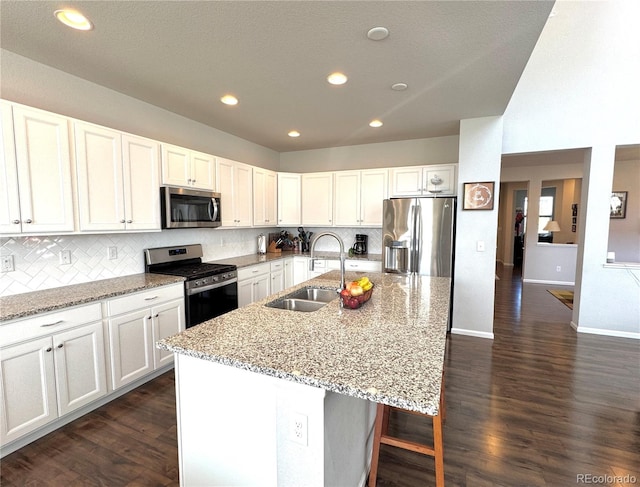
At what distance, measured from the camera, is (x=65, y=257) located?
8.25 feet

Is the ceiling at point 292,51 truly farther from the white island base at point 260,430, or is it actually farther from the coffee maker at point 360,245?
the coffee maker at point 360,245

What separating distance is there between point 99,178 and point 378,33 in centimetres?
232

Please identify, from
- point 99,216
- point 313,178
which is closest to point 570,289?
point 313,178

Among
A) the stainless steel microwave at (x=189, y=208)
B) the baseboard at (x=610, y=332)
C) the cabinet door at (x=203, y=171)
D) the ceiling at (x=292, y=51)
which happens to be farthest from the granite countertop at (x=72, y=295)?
the baseboard at (x=610, y=332)

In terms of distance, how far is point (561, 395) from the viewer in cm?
256

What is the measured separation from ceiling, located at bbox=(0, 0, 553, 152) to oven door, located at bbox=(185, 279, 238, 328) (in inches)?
74.3

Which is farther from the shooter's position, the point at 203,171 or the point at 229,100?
the point at 203,171

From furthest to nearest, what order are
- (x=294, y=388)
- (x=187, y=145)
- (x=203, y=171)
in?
(x=187, y=145) → (x=203, y=171) → (x=294, y=388)

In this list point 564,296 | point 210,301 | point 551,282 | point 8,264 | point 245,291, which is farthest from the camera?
point 551,282

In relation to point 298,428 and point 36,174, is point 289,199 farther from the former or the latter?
point 298,428

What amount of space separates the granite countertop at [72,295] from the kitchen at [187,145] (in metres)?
0.18

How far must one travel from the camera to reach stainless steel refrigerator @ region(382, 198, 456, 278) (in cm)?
378

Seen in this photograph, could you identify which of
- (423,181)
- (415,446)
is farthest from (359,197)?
(415,446)

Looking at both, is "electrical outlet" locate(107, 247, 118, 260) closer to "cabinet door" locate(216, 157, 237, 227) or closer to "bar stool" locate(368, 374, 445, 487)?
"cabinet door" locate(216, 157, 237, 227)
